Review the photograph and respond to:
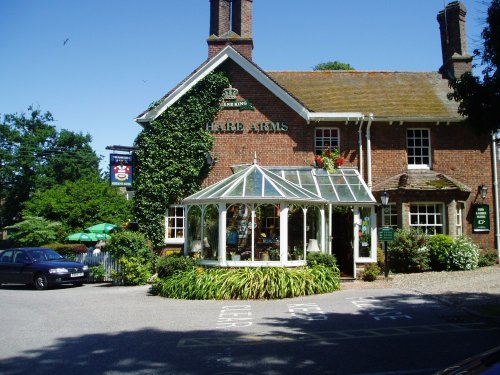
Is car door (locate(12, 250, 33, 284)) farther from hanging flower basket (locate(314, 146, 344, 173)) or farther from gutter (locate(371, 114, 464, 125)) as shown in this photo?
gutter (locate(371, 114, 464, 125))

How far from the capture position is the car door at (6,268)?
666 inches

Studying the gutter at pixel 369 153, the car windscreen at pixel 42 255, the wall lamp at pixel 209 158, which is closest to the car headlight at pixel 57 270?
the car windscreen at pixel 42 255

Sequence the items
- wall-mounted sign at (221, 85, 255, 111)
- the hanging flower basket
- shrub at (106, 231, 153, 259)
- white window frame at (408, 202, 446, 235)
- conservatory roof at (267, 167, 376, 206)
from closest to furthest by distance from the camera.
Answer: shrub at (106, 231, 153, 259), conservatory roof at (267, 167, 376, 206), white window frame at (408, 202, 446, 235), the hanging flower basket, wall-mounted sign at (221, 85, 255, 111)

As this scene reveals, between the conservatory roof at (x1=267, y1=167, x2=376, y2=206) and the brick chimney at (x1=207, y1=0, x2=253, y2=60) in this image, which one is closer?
the conservatory roof at (x1=267, y1=167, x2=376, y2=206)

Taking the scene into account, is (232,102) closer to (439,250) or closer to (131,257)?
(131,257)

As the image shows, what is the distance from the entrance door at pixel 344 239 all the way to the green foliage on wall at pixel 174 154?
5.64 metres

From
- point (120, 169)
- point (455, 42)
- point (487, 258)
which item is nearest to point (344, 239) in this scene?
point (487, 258)

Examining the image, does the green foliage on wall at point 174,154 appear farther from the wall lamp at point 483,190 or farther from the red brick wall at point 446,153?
the wall lamp at point 483,190

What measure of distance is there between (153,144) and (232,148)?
320 centimetres

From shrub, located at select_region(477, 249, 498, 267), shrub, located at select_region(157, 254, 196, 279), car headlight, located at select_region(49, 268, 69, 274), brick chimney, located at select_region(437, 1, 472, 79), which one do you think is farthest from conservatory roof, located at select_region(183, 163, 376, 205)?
brick chimney, located at select_region(437, 1, 472, 79)

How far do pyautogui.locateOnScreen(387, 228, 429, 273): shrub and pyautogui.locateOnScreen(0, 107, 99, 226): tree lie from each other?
42.4 meters

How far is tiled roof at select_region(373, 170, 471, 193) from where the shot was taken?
17984 mm

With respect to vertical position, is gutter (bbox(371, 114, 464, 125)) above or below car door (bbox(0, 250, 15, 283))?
above

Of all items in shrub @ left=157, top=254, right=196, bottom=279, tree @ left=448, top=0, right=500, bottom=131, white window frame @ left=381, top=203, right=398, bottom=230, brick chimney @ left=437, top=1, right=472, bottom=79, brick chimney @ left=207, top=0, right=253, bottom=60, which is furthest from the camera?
brick chimney @ left=437, top=1, right=472, bottom=79
